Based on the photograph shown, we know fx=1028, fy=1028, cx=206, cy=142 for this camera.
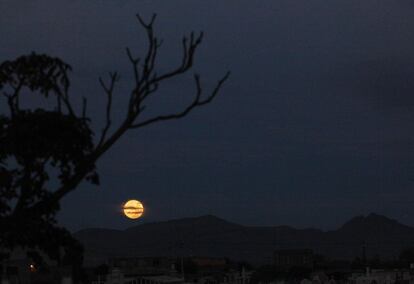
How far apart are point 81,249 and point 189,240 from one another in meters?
170

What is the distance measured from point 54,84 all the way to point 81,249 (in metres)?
2.14

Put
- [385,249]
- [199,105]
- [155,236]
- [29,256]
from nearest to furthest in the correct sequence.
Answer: [199,105] < [29,256] < [155,236] < [385,249]

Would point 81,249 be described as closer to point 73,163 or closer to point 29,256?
point 29,256

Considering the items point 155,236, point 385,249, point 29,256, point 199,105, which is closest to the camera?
point 199,105

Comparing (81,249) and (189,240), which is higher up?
(189,240)

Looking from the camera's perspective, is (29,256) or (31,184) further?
(29,256)

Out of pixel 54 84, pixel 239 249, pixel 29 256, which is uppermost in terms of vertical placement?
pixel 239 249

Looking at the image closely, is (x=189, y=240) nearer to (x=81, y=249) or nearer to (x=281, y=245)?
(x=281, y=245)

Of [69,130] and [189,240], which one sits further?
[189,240]

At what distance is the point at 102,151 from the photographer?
1155 centimetres

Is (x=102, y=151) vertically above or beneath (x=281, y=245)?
beneath

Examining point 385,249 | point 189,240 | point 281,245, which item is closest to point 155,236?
point 189,240

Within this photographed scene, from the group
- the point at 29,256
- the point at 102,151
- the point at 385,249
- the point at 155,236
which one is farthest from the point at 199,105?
the point at 385,249

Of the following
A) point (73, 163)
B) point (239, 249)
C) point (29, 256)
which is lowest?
point (29, 256)
